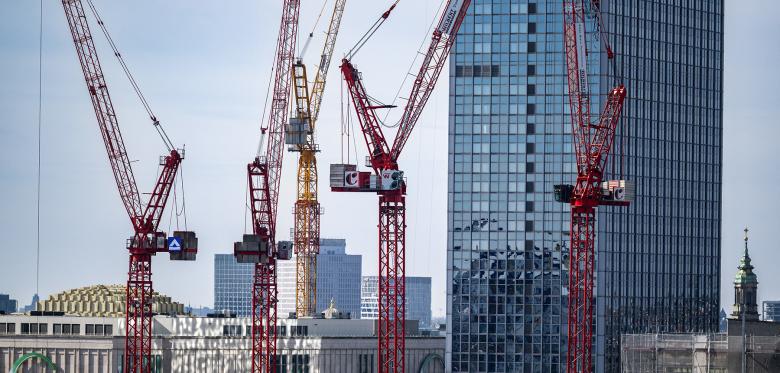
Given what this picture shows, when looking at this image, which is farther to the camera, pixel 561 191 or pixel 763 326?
pixel 561 191

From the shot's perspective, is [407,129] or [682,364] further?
[407,129]

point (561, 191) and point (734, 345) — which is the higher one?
point (561, 191)

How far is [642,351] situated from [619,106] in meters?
23.8

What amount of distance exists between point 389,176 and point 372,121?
253 inches

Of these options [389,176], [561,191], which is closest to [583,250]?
[561,191]

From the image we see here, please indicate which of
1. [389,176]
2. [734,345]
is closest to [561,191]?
[389,176]

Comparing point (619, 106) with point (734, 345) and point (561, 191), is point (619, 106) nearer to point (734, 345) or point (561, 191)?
point (561, 191)

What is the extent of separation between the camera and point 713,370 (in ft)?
593

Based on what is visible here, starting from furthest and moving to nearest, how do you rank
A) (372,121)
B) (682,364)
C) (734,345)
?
(372,121) → (682,364) → (734,345)

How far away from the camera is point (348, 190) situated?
640 feet

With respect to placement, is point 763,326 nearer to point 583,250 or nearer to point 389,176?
point 583,250

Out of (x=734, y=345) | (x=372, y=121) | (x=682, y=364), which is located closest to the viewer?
(x=734, y=345)

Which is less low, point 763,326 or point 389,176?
point 389,176

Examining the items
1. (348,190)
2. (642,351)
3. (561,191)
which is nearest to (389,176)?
(348,190)
